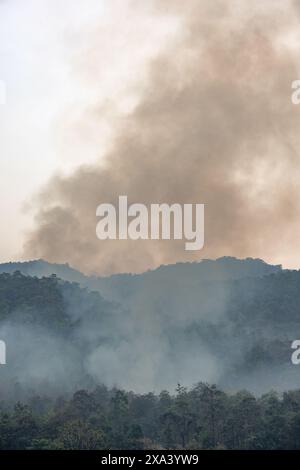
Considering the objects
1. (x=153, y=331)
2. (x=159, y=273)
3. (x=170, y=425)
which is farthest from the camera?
(x=159, y=273)

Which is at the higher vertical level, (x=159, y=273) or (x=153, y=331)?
(x=159, y=273)

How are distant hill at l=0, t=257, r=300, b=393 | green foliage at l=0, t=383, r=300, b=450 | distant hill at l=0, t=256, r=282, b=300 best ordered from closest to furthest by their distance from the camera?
green foliage at l=0, t=383, r=300, b=450
distant hill at l=0, t=257, r=300, b=393
distant hill at l=0, t=256, r=282, b=300

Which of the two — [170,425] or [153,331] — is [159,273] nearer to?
[153,331]

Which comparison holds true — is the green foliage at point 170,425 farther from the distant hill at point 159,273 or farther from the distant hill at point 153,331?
the distant hill at point 159,273

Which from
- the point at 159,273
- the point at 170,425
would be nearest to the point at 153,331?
the point at 159,273

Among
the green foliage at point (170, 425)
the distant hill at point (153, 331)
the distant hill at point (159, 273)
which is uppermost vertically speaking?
the distant hill at point (159, 273)

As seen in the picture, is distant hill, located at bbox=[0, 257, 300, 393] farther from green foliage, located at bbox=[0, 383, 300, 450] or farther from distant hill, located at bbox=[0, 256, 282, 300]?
green foliage, located at bbox=[0, 383, 300, 450]

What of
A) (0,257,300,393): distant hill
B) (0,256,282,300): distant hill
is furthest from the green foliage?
(0,256,282,300): distant hill

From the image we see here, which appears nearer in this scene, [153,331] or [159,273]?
Result: [153,331]

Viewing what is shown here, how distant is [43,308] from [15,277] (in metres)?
10.6

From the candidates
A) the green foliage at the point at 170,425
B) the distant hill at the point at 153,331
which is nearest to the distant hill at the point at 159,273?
the distant hill at the point at 153,331

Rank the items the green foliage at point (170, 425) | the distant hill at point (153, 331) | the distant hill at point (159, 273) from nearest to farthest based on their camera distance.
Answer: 1. the green foliage at point (170, 425)
2. the distant hill at point (153, 331)
3. the distant hill at point (159, 273)
